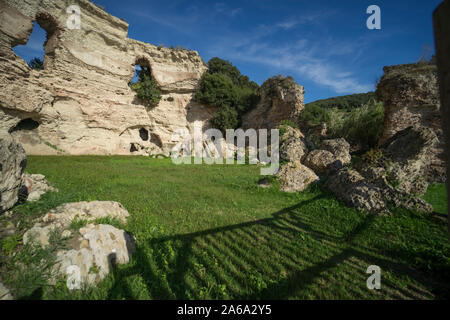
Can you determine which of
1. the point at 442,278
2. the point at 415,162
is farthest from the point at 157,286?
the point at 415,162

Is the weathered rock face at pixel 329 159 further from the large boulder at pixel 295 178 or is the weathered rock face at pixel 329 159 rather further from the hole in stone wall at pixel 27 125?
the hole in stone wall at pixel 27 125

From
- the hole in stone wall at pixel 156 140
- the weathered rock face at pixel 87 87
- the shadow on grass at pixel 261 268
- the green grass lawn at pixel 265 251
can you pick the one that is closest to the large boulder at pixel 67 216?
the green grass lawn at pixel 265 251

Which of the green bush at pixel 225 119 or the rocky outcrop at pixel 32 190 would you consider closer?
the rocky outcrop at pixel 32 190

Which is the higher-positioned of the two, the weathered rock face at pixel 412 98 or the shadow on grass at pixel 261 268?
the weathered rock face at pixel 412 98

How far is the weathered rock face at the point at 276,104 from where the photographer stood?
1714 centimetres

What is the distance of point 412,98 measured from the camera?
9.70 metres

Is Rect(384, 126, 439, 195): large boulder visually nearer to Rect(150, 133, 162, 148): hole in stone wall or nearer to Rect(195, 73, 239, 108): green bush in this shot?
Rect(195, 73, 239, 108): green bush

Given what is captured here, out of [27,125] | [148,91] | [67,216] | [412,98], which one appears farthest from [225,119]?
[67,216]

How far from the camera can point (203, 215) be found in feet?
13.6

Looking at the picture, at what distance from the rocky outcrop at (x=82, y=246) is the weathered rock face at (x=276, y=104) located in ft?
58.1

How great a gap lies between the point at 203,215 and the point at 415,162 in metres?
7.23

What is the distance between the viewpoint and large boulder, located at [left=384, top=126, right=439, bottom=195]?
5.71 m

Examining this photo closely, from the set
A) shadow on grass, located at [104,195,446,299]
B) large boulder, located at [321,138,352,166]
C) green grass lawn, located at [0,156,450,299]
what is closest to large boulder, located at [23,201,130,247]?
green grass lawn, located at [0,156,450,299]

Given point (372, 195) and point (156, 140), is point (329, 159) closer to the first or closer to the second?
point (372, 195)
